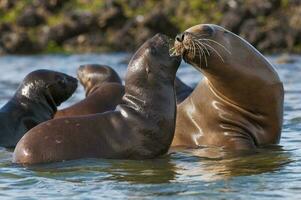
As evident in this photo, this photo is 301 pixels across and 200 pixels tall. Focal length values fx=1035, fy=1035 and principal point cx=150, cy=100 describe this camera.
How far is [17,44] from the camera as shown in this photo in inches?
1447

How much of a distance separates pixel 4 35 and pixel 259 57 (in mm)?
27436

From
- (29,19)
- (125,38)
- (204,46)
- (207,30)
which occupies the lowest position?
(204,46)

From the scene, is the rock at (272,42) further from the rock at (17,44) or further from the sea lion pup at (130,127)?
the sea lion pup at (130,127)

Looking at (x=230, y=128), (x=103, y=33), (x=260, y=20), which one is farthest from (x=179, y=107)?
(x=103, y=33)

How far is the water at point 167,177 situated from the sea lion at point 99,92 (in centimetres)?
183

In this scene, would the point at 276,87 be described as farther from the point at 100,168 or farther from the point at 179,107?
the point at 100,168

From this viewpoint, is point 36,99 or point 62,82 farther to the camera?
point 62,82

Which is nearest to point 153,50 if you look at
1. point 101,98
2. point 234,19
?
point 101,98

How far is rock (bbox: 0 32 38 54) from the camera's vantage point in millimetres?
36656

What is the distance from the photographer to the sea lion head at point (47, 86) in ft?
44.0

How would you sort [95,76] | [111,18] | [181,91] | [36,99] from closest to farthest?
1. [36,99]
2. [181,91]
3. [95,76]
4. [111,18]

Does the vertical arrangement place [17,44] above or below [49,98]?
above

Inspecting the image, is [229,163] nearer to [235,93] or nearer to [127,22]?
[235,93]

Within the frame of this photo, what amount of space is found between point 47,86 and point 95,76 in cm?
195
